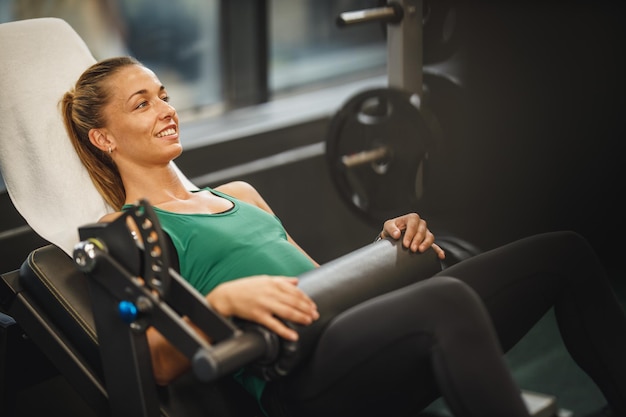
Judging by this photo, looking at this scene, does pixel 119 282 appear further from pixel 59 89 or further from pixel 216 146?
pixel 216 146

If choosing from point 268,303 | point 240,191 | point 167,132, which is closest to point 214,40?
point 240,191

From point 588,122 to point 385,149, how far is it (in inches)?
28.5

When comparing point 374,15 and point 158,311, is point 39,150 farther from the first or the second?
point 374,15

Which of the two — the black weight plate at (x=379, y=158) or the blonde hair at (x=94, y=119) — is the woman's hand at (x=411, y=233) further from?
the black weight plate at (x=379, y=158)

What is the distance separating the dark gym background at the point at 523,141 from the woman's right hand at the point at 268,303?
1509 millimetres

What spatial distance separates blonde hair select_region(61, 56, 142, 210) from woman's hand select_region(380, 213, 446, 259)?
567 millimetres

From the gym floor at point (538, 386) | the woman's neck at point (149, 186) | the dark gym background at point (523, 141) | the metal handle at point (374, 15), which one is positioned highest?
the metal handle at point (374, 15)

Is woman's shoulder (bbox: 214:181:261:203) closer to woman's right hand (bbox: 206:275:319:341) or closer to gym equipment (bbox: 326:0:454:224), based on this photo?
woman's right hand (bbox: 206:275:319:341)

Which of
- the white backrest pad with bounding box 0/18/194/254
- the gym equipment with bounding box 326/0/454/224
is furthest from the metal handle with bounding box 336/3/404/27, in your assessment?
the white backrest pad with bounding box 0/18/194/254

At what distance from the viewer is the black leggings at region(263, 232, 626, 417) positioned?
1.41 meters

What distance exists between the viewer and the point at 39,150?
1.85m

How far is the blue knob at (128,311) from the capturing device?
145 centimetres

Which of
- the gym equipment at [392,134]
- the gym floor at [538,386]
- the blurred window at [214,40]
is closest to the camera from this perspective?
the gym floor at [538,386]

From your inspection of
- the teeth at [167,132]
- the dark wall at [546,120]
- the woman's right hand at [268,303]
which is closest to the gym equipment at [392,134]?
the dark wall at [546,120]
